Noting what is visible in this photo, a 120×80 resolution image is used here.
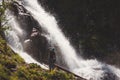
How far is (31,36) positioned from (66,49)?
8.93 meters

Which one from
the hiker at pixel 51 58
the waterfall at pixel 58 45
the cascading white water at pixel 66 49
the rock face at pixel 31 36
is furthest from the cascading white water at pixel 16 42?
the hiker at pixel 51 58

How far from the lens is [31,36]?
1415 inches

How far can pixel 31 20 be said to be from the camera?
1523 inches

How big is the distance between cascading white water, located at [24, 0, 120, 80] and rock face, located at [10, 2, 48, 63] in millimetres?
2980

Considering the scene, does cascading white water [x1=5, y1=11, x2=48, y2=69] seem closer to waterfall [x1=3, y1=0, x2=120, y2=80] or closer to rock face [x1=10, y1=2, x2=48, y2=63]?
waterfall [x1=3, y1=0, x2=120, y2=80]

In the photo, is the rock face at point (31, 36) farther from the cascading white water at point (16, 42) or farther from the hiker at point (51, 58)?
the hiker at point (51, 58)

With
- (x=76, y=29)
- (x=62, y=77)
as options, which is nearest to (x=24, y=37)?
(x=62, y=77)

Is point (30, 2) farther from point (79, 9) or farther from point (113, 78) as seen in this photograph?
point (113, 78)

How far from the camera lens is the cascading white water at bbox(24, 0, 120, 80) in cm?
3614

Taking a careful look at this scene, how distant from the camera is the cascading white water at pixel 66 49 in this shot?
36.1m

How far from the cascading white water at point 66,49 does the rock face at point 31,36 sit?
298 centimetres

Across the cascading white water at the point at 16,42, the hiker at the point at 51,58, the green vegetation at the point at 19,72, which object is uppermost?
the cascading white water at the point at 16,42

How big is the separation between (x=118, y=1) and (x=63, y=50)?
17391 mm

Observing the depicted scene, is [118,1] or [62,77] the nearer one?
[62,77]
